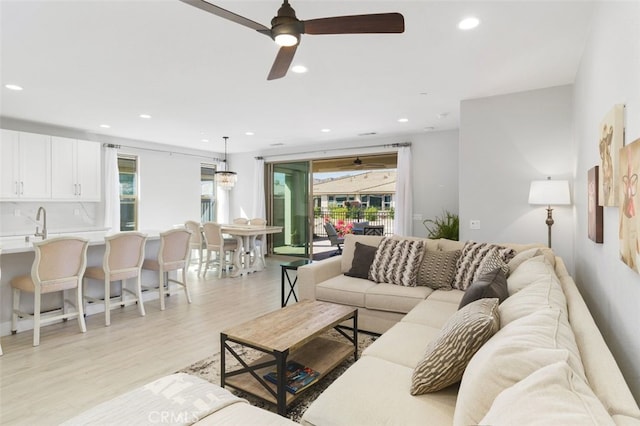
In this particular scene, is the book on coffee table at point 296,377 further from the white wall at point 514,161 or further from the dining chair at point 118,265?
the white wall at point 514,161

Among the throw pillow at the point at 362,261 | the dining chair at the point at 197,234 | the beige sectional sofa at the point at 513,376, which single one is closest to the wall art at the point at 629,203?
the beige sectional sofa at the point at 513,376

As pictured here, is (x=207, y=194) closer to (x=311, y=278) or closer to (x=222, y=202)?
(x=222, y=202)

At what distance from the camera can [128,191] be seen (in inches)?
269

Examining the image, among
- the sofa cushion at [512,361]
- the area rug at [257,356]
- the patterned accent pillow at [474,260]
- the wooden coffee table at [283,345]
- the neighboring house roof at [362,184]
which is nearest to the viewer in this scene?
the sofa cushion at [512,361]

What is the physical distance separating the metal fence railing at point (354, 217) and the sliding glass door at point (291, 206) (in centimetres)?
365

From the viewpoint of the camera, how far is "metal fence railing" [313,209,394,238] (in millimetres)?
11891

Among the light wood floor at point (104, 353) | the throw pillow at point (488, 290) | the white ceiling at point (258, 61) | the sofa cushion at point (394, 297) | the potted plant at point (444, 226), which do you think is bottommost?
the light wood floor at point (104, 353)

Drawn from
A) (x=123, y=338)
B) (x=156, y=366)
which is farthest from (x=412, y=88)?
(x=123, y=338)

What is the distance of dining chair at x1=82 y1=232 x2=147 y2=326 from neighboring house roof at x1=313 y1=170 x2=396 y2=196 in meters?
8.47

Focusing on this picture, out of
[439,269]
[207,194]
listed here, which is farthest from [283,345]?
[207,194]

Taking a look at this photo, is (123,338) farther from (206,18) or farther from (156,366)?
(206,18)

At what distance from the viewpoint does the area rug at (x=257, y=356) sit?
2.09 meters

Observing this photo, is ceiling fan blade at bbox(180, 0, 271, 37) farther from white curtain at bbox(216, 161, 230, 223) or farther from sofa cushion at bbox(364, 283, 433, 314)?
white curtain at bbox(216, 161, 230, 223)

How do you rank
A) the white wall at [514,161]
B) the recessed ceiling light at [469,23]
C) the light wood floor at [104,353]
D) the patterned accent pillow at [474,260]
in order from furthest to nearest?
1. the white wall at [514,161]
2. the patterned accent pillow at [474,260]
3. the recessed ceiling light at [469,23]
4. the light wood floor at [104,353]
